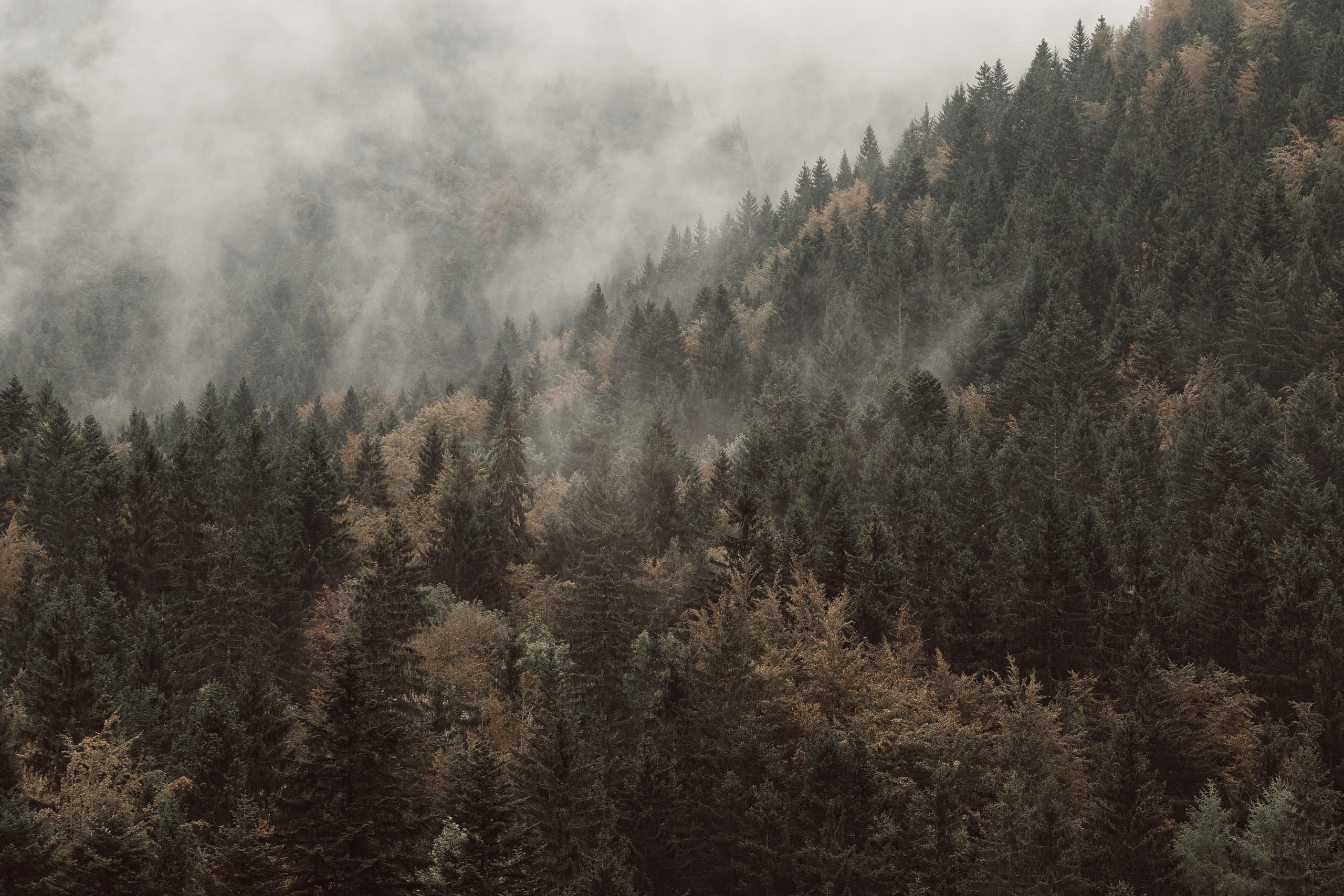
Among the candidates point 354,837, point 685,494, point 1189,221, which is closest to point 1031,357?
point 1189,221

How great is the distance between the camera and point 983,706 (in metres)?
58.3

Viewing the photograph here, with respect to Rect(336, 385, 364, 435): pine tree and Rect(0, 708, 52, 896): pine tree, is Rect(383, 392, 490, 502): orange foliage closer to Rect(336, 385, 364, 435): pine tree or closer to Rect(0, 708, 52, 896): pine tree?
Rect(336, 385, 364, 435): pine tree

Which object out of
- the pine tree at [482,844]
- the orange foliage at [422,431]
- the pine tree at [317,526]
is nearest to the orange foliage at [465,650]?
the pine tree at [317,526]

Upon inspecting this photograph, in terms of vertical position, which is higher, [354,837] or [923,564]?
[923,564]

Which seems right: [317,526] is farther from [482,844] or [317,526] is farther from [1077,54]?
A: [1077,54]

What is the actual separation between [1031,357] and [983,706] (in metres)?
58.1

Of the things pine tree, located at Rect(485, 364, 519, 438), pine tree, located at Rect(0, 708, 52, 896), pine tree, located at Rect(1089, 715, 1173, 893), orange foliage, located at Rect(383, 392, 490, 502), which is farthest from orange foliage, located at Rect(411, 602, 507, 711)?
pine tree, located at Rect(485, 364, 519, 438)

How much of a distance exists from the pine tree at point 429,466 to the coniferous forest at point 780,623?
13.2 inches

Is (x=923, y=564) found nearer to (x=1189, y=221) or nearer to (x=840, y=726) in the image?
(x=840, y=726)

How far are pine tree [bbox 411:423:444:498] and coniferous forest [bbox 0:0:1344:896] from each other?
1.10ft

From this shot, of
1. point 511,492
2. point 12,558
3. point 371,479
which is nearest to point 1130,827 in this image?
A: point 511,492

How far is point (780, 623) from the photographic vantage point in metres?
61.5

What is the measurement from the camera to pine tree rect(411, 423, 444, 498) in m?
98.0

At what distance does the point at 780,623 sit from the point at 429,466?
48131 mm
